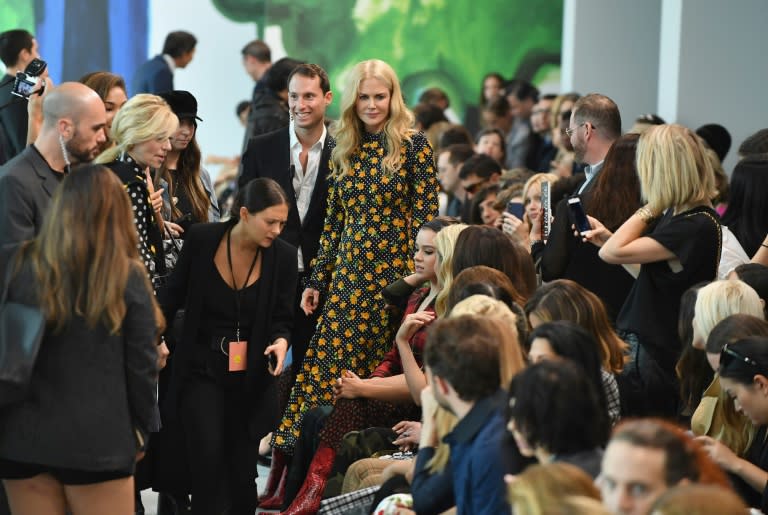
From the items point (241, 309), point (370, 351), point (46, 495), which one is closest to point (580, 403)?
point (46, 495)

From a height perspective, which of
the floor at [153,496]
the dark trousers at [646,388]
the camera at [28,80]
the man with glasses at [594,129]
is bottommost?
the floor at [153,496]

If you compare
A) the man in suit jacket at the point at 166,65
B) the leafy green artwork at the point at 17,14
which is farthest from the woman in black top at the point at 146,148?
the leafy green artwork at the point at 17,14

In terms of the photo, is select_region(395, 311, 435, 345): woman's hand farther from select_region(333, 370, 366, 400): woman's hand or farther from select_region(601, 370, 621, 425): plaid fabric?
select_region(601, 370, 621, 425): plaid fabric

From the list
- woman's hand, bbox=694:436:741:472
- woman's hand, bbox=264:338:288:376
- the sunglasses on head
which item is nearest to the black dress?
woman's hand, bbox=264:338:288:376

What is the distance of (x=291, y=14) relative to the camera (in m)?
13.5

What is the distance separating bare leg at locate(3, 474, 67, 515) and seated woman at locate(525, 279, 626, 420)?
1.59 meters

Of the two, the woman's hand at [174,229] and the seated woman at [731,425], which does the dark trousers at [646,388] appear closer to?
the seated woman at [731,425]

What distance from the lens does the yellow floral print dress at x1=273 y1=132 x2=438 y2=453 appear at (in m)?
5.82

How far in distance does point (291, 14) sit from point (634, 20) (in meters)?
3.90

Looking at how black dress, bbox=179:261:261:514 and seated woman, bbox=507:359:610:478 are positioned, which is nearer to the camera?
seated woman, bbox=507:359:610:478

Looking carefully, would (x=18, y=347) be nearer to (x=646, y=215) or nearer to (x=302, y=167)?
(x=646, y=215)

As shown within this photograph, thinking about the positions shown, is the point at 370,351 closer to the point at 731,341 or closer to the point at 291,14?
the point at 731,341

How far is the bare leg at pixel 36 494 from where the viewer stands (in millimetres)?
3861

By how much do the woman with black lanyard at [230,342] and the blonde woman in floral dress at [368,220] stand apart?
2.07ft
